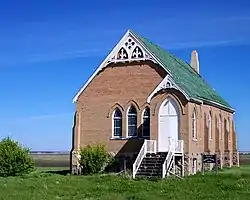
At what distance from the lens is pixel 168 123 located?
115 feet

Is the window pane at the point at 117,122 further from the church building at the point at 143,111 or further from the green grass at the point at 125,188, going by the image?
the green grass at the point at 125,188

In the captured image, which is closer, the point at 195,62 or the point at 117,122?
the point at 117,122

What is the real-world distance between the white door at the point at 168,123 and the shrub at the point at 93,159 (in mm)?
4168

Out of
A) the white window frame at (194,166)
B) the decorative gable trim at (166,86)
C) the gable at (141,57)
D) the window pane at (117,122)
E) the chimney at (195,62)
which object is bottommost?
the white window frame at (194,166)

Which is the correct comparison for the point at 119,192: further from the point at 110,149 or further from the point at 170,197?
the point at 110,149

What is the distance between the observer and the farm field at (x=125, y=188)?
22344 mm

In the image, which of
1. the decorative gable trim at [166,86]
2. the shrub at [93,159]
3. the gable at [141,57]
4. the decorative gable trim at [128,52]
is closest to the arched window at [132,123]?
the decorative gable trim at [166,86]

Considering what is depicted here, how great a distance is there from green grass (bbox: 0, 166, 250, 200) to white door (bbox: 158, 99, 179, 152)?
6.53 metres

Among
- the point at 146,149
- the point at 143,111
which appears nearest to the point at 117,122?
the point at 143,111

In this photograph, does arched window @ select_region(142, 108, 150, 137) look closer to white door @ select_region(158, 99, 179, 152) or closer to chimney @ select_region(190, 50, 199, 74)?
white door @ select_region(158, 99, 179, 152)

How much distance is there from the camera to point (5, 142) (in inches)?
1312

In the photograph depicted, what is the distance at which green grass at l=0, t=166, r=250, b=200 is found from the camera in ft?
73.3

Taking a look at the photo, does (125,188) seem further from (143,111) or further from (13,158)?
(143,111)

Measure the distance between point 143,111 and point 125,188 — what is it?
1221 cm
